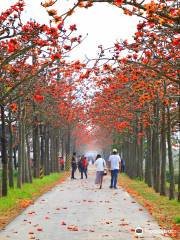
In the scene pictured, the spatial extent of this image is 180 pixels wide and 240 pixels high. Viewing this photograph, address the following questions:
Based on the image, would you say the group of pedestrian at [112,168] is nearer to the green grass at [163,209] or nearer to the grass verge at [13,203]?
the green grass at [163,209]

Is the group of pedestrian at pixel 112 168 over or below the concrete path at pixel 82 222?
over

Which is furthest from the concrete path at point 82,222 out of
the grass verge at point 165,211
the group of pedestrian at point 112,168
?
the group of pedestrian at point 112,168

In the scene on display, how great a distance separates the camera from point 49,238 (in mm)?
11594

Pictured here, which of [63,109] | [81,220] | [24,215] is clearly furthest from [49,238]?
[63,109]

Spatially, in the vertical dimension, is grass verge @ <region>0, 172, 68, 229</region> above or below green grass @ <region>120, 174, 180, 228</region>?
above

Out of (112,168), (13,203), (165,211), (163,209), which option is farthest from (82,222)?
(112,168)

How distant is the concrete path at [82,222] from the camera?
12.0m

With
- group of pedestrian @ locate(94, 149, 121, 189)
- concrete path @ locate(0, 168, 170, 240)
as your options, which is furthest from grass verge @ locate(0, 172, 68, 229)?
group of pedestrian @ locate(94, 149, 121, 189)

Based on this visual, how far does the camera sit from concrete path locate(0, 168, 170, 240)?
12.0 m

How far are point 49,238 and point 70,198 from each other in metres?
10.7

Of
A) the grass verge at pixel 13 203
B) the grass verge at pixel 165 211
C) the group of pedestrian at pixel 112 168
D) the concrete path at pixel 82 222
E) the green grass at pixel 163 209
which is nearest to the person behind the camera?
the concrete path at pixel 82 222

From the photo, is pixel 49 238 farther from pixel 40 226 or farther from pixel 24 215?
pixel 24 215

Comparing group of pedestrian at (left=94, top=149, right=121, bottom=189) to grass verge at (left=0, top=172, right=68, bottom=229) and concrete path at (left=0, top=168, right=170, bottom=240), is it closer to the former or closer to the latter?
grass verge at (left=0, top=172, right=68, bottom=229)

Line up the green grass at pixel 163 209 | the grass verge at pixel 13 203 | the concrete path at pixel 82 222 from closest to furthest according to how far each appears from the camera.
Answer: the concrete path at pixel 82 222 < the green grass at pixel 163 209 < the grass verge at pixel 13 203
